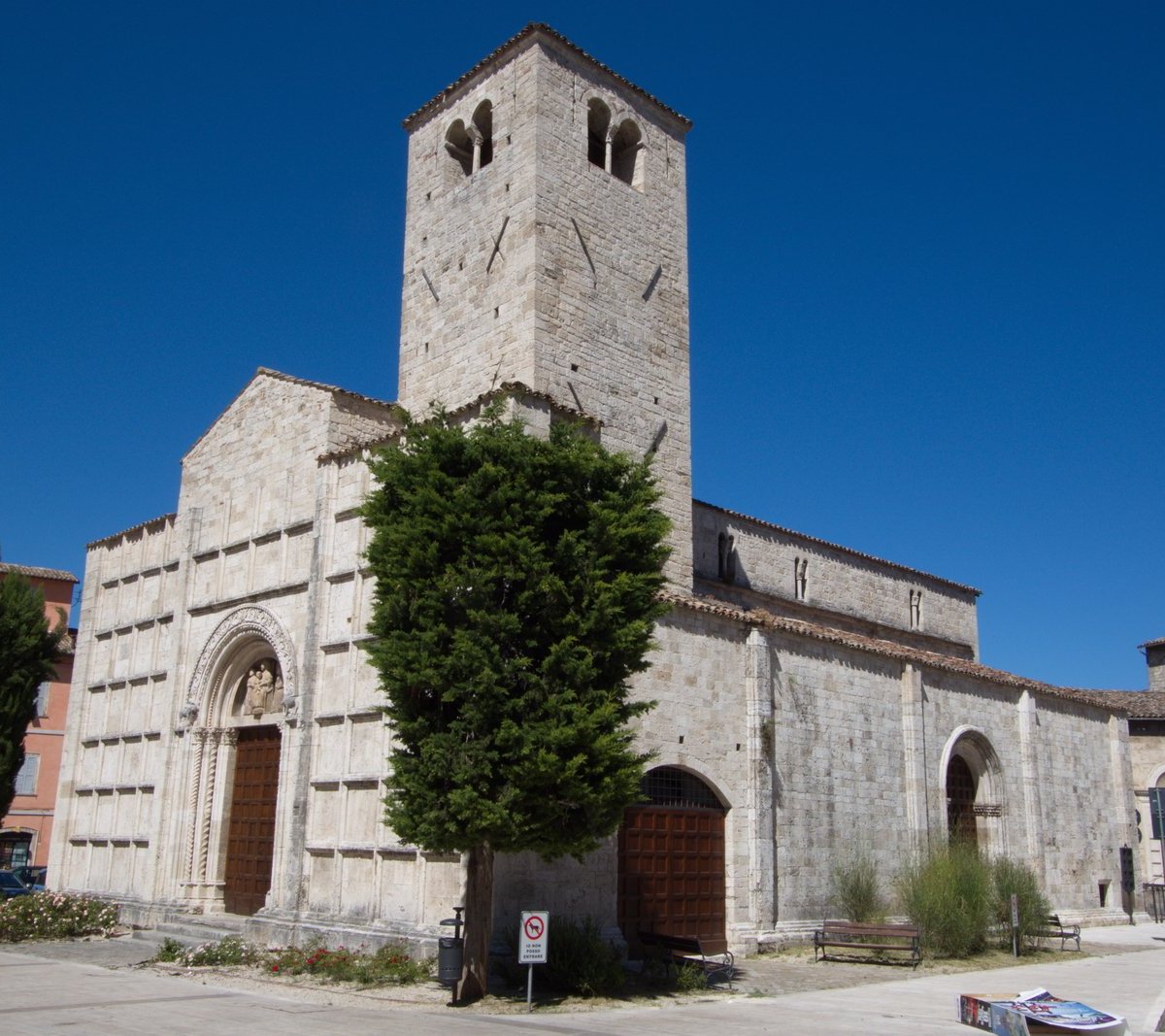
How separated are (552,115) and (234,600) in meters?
12.0

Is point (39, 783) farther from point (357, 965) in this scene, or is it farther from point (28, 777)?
point (357, 965)

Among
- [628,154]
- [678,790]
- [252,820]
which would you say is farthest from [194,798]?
[628,154]

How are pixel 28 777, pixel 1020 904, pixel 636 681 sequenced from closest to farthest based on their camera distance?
pixel 636 681 < pixel 1020 904 < pixel 28 777

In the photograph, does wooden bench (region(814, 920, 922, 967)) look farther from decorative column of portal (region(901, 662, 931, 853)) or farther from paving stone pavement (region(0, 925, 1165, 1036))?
decorative column of portal (region(901, 662, 931, 853))

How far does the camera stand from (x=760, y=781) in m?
19.8

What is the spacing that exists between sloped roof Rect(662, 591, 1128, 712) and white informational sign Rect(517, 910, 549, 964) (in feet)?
18.7

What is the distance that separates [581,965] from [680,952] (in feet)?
8.85

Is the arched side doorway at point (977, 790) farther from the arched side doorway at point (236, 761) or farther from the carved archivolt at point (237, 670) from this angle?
the carved archivolt at point (237, 670)

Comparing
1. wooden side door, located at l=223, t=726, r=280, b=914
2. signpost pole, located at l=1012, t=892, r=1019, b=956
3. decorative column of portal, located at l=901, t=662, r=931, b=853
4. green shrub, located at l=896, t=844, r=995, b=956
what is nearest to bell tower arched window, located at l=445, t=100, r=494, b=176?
wooden side door, located at l=223, t=726, r=280, b=914

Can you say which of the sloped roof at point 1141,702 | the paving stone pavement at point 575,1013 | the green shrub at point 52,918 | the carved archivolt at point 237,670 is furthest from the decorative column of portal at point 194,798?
the sloped roof at point 1141,702

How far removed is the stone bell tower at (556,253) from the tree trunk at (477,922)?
10109 millimetres

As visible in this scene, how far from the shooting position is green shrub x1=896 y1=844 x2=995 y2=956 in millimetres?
19250

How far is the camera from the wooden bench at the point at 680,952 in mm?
15750

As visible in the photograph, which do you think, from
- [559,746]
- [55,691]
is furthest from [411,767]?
[55,691]
